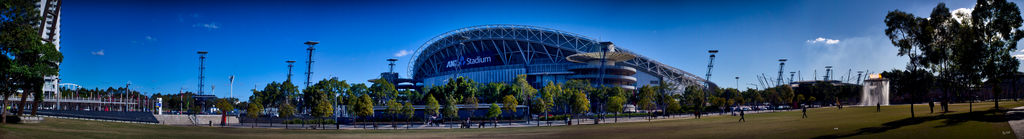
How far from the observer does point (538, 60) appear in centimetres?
16500

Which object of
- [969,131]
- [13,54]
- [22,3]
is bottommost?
[969,131]

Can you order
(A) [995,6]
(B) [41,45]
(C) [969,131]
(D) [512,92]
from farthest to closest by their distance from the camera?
(D) [512,92] → (A) [995,6] → (B) [41,45] → (C) [969,131]

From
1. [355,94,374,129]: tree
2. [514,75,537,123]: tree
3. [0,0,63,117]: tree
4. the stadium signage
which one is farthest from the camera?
the stadium signage

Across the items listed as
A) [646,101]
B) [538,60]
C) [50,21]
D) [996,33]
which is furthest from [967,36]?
[538,60]

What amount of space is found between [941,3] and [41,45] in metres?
61.5

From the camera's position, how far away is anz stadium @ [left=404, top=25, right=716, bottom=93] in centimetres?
15400

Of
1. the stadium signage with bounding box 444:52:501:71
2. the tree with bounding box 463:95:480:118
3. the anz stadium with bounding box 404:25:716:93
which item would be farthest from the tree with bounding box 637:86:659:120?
the stadium signage with bounding box 444:52:501:71

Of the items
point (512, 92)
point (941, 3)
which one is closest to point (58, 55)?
point (941, 3)

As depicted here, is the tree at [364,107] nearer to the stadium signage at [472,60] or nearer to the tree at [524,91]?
the tree at [524,91]

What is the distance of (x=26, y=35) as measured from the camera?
120 feet

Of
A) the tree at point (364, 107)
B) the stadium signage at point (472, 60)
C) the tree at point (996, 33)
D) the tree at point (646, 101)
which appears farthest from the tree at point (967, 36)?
the stadium signage at point (472, 60)

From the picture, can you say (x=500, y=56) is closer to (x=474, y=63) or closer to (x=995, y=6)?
(x=474, y=63)

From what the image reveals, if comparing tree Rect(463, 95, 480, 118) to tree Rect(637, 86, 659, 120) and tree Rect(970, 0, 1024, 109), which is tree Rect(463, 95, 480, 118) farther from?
tree Rect(970, 0, 1024, 109)

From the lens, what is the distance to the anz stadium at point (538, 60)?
154 meters
